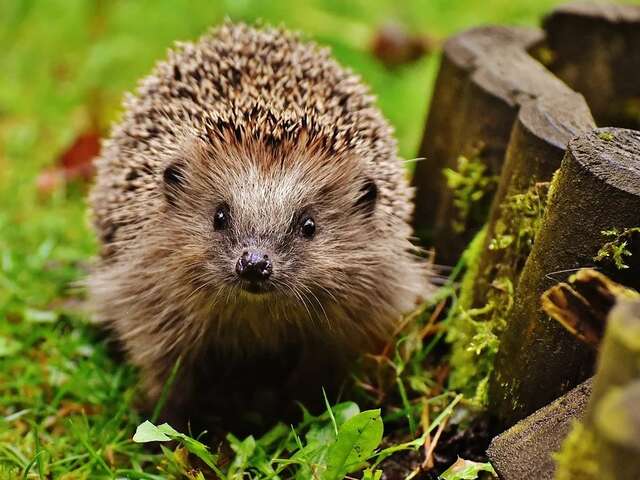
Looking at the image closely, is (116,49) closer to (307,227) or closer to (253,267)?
(307,227)

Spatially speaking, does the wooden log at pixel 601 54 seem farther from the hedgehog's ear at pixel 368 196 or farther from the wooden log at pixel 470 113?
the hedgehog's ear at pixel 368 196

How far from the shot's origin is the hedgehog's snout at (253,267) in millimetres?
2195

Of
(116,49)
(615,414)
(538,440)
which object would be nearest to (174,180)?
(538,440)

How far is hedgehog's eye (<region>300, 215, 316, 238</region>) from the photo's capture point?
8.05 feet

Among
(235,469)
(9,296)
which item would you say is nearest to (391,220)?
(235,469)

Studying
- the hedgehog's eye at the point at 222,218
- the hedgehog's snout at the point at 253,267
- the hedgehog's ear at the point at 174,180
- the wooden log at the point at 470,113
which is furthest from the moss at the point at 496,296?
the hedgehog's ear at the point at 174,180

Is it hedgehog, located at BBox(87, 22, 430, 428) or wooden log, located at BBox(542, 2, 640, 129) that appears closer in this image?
hedgehog, located at BBox(87, 22, 430, 428)

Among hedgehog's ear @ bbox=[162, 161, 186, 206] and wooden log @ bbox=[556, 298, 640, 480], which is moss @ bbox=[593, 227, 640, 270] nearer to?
wooden log @ bbox=[556, 298, 640, 480]

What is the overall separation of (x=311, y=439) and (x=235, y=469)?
0.23 m

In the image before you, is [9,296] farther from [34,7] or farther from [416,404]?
[34,7]

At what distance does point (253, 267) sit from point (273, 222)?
0.19m

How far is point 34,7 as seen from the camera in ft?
17.6

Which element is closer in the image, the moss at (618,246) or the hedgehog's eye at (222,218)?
the moss at (618,246)

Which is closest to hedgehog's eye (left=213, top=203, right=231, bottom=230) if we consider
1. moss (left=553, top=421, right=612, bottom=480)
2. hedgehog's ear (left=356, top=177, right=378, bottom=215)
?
hedgehog's ear (left=356, top=177, right=378, bottom=215)
